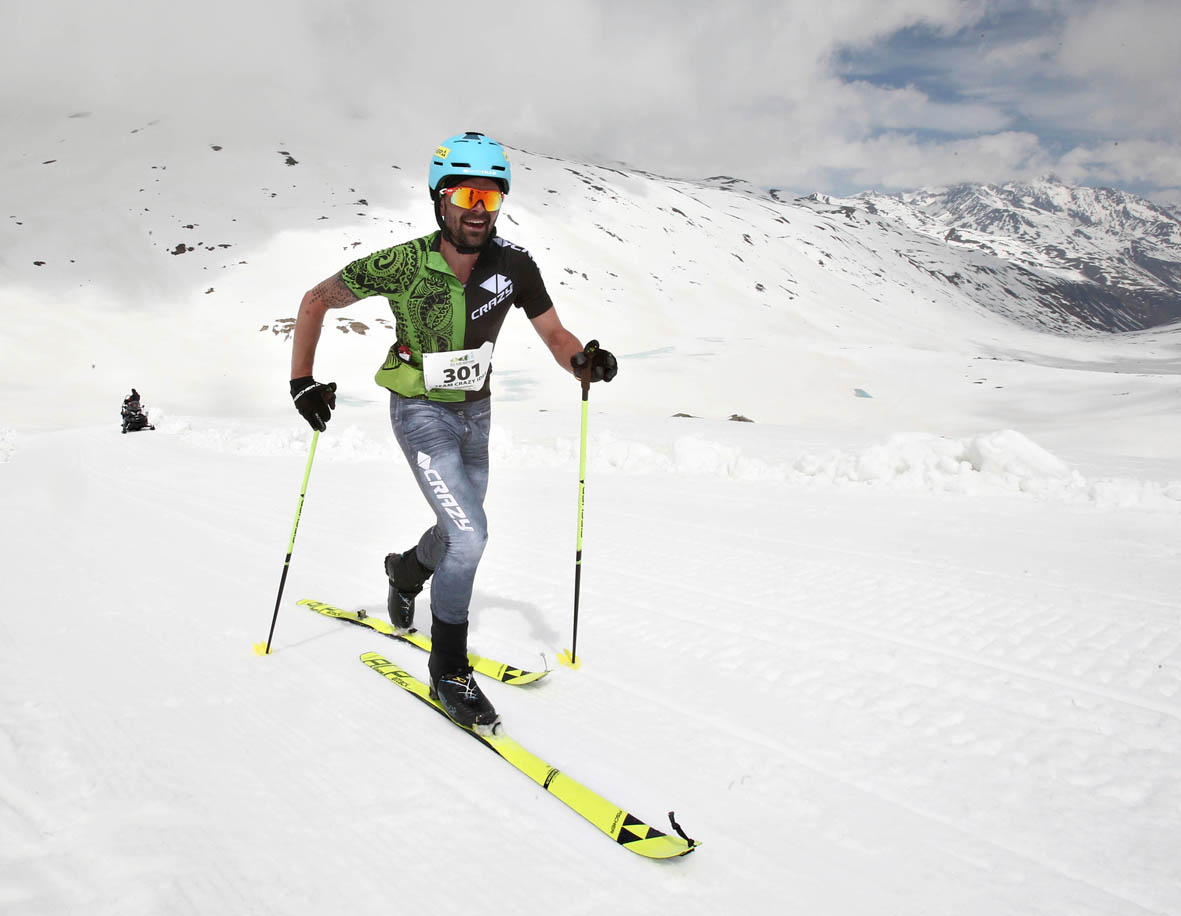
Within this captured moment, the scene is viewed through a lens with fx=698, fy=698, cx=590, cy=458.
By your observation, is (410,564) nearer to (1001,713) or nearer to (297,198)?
(1001,713)

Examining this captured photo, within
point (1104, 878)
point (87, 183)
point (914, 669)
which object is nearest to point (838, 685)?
point (914, 669)

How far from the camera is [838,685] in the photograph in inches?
149

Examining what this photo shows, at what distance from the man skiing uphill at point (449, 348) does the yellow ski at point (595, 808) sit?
0.22m

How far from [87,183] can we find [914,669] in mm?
69358

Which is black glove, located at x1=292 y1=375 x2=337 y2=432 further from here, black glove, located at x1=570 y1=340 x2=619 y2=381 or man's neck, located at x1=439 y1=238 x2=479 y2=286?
black glove, located at x1=570 y1=340 x2=619 y2=381

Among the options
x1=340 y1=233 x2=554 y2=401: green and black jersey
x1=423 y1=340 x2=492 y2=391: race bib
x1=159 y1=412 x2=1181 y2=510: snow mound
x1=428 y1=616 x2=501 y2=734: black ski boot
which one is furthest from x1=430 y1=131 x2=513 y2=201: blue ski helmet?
x1=159 y1=412 x2=1181 y2=510: snow mound

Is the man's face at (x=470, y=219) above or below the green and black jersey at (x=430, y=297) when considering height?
above

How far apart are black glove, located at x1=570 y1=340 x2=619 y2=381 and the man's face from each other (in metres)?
0.84

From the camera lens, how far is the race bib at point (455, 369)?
3672 millimetres

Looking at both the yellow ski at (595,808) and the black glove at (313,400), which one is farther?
the black glove at (313,400)

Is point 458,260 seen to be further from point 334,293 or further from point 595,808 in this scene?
point 595,808

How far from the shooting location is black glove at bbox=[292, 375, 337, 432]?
379cm

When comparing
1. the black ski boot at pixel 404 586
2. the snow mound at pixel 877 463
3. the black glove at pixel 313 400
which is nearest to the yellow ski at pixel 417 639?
the black ski boot at pixel 404 586

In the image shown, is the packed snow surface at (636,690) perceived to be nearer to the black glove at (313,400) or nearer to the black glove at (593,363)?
the black glove at (313,400)
